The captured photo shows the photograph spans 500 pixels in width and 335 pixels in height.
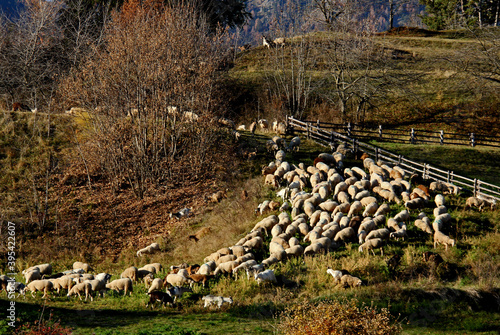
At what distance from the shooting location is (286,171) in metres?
22.1

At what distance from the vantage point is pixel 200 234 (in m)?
19.1

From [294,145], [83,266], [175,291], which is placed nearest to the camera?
[175,291]

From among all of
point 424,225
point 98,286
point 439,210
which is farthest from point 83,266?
point 439,210

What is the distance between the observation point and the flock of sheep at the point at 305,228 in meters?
13.8

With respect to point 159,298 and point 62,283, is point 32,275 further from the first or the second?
point 159,298

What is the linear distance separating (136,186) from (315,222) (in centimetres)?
1069

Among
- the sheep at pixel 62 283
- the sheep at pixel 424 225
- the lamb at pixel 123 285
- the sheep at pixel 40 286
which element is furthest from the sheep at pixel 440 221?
the sheep at pixel 40 286

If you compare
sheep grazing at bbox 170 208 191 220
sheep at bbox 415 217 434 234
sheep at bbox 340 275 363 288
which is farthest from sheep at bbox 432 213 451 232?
sheep grazing at bbox 170 208 191 220

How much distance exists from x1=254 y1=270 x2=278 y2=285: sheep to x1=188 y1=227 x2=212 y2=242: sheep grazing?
19.0 feet

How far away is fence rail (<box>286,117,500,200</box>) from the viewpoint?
20703 millimetres

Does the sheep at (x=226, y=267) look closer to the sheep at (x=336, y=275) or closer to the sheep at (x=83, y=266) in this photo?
the sheep at (x=336, y=275)

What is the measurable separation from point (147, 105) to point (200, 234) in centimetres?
923

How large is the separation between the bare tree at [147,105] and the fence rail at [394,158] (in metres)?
6.17

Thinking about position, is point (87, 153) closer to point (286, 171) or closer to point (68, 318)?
point (286, 171)
